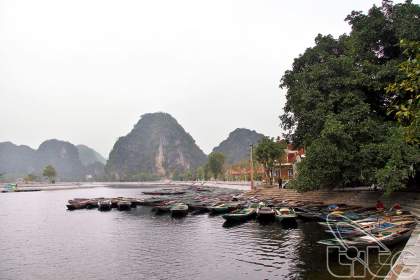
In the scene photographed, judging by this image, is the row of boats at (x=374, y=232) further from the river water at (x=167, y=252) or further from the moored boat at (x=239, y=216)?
the moored boat at (x=239, y=216)

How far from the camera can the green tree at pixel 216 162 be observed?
134 m

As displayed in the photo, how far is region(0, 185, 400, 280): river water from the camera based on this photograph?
16.7m

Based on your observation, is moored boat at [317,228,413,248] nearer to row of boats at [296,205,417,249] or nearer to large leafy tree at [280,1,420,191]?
row of boats at [296,205,417,249]

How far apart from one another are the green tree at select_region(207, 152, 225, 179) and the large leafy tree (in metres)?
97.3

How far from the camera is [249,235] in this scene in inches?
976

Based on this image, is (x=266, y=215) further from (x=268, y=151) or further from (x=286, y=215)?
(x=268, y=151)

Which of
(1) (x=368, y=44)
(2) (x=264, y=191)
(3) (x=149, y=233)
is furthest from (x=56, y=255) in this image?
(2) (x=264, y=191)

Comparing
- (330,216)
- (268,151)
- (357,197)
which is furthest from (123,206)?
(330,216)

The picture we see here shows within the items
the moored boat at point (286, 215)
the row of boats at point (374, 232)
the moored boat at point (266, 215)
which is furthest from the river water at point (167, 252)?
the row of boats at point (374, 232)

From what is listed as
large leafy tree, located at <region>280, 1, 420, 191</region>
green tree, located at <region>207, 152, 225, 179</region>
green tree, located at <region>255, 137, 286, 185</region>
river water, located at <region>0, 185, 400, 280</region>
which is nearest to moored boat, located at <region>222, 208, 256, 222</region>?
river water, located at <region>0, 185, 400, 280</region>

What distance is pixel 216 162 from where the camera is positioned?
442 feet

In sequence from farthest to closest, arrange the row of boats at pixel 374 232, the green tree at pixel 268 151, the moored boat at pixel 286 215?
the green tree at pixel 268 151
the moored boat at pixel 286 215
the row of boats at pixel 374 232

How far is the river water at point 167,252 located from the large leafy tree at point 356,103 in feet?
20.7

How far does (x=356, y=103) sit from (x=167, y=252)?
2110 centimetres
